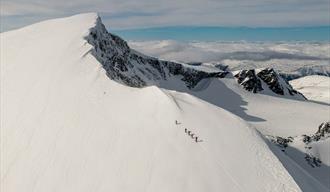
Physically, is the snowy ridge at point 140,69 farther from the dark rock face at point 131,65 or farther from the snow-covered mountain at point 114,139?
the snow-covered mountain at point 114,139

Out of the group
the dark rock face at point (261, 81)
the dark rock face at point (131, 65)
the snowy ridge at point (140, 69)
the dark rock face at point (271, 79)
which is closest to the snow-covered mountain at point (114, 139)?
the dark rock face at point (131, 65)

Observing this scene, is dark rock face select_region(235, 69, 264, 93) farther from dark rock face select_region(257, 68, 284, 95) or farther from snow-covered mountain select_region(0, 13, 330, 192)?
snow-covered mountain select_region(0, 13, 330, 192)

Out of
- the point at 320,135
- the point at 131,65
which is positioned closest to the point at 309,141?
the point at 320,135

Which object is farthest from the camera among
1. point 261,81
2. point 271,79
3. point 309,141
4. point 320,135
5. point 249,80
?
point 271,79

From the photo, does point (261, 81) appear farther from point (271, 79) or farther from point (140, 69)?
point (140, 69)

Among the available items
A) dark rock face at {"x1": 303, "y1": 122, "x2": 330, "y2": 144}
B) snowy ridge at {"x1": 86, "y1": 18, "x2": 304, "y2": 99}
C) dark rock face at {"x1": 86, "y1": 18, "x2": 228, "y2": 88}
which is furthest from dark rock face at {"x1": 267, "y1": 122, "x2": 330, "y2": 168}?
snowy ridge at {"x1": 86, "y1": 18, "x2": 304, "y2": 99}

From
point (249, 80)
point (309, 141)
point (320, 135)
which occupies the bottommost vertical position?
point (249, 80)

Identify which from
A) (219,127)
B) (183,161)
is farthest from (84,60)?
(183,161)
